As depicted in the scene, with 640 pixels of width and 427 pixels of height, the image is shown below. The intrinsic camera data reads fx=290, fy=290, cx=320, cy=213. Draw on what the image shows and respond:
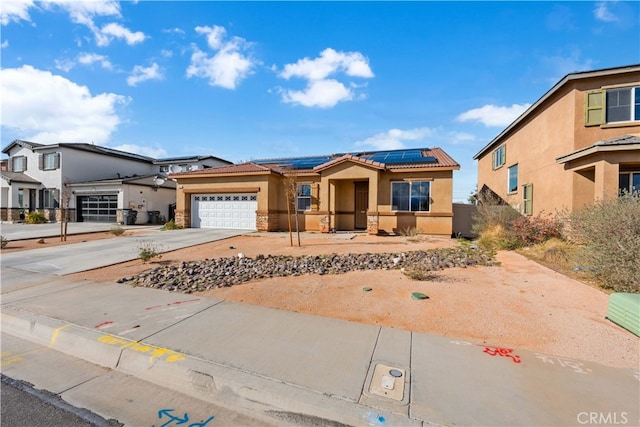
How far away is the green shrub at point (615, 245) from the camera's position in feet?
18.0

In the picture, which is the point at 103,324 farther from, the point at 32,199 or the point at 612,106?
the point at 32,199

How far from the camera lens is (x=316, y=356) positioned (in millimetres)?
3557

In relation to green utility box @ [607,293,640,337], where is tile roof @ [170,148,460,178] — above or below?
above

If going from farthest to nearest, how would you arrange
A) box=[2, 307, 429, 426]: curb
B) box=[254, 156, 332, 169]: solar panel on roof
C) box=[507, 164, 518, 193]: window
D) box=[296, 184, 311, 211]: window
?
box=[254, 156, 332, 169]: solar panel on roof
box=[296, 184, 311, 211]: window
box=[507, 164, 518, 193]: window
box=[2, 307, 429, 426]: curb

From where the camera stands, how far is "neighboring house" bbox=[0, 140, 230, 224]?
82.2 feet

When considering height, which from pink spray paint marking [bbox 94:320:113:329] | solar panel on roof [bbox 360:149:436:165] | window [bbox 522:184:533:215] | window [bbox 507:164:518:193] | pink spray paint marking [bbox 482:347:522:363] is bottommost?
pink spray paint marking [bbox 94:320:113:329]

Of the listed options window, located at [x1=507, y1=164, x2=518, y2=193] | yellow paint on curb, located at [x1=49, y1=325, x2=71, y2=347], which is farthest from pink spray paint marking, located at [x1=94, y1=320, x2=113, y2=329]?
window, located at [x1=507, y1=164, x2=518, y2=193]

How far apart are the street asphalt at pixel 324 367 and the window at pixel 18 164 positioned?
3354 cm

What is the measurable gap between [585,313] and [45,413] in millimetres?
7398

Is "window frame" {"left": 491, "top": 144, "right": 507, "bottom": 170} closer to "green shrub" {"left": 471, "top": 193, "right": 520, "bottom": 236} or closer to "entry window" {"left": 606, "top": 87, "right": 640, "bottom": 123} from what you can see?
"green shrub" {"left": 471, "top": 193, "right": 520, "bottom": 236}

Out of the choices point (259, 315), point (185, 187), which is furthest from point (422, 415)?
point (185, 187)

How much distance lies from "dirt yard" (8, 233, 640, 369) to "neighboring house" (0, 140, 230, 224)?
64.8 feet

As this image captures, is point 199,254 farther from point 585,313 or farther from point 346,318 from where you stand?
point 585,313

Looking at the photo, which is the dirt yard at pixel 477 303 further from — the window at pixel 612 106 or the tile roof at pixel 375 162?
the tile roof at pixel 375 162
